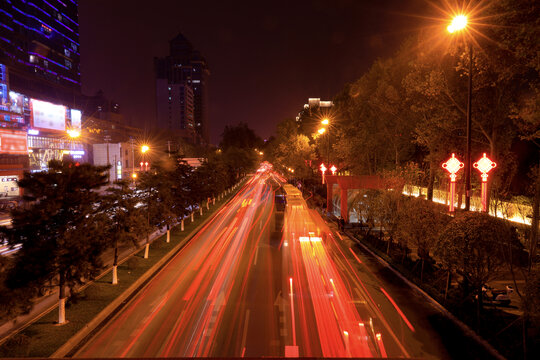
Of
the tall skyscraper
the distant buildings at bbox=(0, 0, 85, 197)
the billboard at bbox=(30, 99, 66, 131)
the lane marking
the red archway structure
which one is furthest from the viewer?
the tall skyscraper

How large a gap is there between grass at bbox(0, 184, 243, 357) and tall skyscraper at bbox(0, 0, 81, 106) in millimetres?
83247

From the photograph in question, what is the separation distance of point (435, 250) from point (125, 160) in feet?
223

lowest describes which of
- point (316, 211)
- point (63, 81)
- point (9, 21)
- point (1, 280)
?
point (316, 211)

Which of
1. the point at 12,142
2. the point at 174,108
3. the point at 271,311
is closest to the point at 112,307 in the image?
the point at 271,311

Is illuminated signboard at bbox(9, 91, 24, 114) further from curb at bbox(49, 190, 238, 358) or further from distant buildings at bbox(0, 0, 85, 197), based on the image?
curb at bbox(49, 190, 238, 358)

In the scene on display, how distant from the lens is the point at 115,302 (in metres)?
11.9

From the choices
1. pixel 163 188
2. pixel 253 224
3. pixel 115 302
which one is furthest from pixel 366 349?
pixel 253 224

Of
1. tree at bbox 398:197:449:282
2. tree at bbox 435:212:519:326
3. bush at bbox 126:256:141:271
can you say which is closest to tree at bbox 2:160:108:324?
bush at bbox 126:256:141:271

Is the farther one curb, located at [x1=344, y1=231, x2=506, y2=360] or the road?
the road

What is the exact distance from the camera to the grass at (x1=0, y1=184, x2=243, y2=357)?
28.5ft

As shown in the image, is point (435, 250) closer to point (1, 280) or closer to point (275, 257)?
point (275, 257)

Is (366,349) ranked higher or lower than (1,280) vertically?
lower

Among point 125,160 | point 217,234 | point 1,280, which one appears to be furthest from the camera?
point 125,160

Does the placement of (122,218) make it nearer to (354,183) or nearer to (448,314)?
(448,314)
